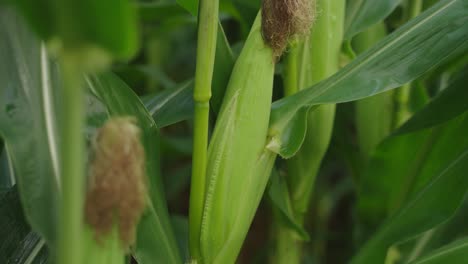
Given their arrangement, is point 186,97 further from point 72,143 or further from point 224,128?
point 72,143

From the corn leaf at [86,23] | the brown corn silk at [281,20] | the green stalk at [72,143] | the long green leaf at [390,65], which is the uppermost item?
the corn leaf at [86,23]

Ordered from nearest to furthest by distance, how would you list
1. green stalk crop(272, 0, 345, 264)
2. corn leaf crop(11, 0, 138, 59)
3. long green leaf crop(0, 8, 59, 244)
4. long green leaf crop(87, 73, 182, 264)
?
corn leaf crop(11, 0, 138, 59), long green leaf crop(0, 8, 59, 244), long green leaf crop(87, 73, 182, 264), green stalk crop(272, 0, 345, 264)

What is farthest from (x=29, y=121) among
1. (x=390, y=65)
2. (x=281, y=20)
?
(x=390, y=65)

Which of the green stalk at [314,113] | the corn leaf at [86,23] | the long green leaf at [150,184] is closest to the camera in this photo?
the corn leaf at [86,23]

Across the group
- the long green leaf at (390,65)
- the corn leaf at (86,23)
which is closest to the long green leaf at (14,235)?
the long green leaf at (390,65)

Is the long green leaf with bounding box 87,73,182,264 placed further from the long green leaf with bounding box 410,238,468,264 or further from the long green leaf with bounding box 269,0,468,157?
the long green leaf with bounding box 410,238,468,264

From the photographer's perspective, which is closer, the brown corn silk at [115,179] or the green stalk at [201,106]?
the brown corn silk at [115,179]

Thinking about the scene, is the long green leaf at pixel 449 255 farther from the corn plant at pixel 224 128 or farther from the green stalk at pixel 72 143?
the green stalk at pixel 72 143

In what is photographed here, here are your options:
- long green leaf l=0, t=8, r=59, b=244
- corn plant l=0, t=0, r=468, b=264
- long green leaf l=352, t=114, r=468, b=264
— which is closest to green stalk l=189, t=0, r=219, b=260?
corn plant l=0, t=0, r=468, b=264
